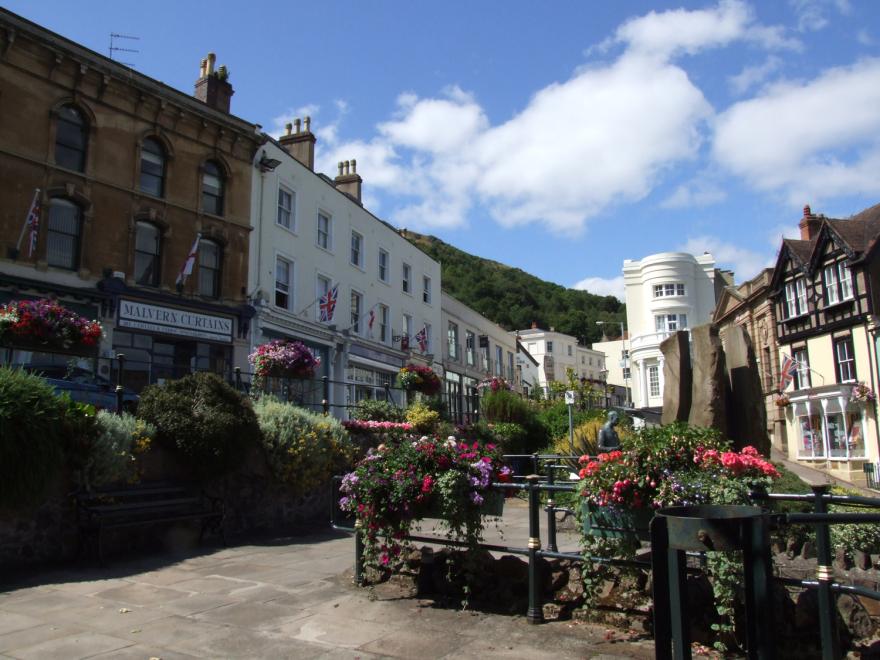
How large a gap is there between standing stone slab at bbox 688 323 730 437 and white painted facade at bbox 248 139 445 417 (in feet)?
36.9

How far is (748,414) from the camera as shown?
899 centimetres

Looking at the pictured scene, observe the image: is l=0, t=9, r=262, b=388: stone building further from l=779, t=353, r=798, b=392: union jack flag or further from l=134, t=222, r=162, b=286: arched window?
l=779, t=353, r=798, b=392: union jack flag

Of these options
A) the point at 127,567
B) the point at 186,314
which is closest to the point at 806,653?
the point at 127,567

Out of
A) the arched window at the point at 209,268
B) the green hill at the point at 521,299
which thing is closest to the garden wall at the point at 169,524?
the arched window at the point at 209,268

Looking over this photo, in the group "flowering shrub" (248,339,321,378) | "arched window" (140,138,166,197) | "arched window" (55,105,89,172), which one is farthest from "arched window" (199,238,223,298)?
"flowering shrub" (248,339,321,378)

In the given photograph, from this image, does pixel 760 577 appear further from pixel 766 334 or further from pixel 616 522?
pixel 766 334

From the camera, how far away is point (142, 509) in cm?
887

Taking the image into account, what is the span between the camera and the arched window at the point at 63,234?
18422 mm

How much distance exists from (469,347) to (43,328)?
33750mm

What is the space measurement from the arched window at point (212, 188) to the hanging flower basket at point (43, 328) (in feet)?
40.3

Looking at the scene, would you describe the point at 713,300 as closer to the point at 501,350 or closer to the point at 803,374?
the point at 501,350

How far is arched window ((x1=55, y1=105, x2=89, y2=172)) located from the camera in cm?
1881

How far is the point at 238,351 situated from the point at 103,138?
7467 mm

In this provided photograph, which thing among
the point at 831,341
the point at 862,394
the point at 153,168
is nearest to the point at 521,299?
the point at 831,341
